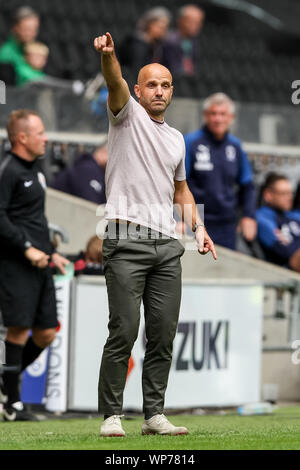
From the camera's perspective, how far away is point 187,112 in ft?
43.6

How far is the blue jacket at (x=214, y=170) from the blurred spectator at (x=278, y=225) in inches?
33.4

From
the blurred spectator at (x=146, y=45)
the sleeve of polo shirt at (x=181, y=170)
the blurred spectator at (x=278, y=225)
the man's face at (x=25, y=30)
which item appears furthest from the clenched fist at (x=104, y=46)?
the blurred spectator at (x=146, y=45)

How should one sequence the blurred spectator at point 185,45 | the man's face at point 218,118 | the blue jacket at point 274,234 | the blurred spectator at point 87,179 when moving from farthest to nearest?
the blurred spectator at point 185,45, the blue jacket at point 274,234, the blurred spectator at point 87,179, the man's face at point 218,118

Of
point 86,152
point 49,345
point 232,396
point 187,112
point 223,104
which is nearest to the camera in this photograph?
point 49,345

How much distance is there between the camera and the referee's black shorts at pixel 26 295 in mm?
8023

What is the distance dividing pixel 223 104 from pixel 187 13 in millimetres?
5683

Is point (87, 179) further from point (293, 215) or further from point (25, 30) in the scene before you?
point (25, 30)

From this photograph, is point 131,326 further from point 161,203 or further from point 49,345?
point 49,345

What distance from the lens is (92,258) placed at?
9359mm

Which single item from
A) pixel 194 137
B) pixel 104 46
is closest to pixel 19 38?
pixel 194 137

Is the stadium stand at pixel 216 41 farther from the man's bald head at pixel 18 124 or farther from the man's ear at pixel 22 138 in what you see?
the man's ear at pixel 22 138

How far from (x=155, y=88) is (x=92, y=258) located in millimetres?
3722

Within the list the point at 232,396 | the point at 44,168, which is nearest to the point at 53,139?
the point at 44,168

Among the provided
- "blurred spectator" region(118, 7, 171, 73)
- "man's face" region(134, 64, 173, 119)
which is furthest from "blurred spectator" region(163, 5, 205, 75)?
"man's face" region(134, 64, 173, 119)
